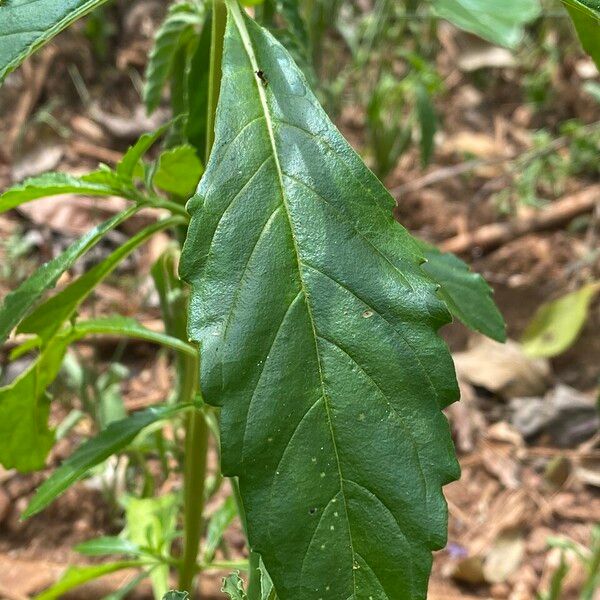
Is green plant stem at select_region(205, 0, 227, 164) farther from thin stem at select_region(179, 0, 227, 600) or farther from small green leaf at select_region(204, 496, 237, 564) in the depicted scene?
small green leaf at select_region(204, 496, 237, 564)

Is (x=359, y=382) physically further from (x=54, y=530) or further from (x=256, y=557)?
(x=54, y=530)

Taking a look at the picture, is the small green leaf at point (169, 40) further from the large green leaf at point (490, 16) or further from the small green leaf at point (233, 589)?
the small green leaf at point (233, 589)

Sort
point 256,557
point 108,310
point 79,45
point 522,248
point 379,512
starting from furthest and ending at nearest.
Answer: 1. point 79,45
2. point 522,248
3. point 108,310
4. point 256,557
5. point 379,512

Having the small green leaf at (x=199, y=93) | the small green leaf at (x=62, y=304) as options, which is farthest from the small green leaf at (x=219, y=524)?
the small green leaf at (x=199, y=93)

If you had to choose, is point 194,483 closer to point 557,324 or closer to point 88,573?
point 88,573

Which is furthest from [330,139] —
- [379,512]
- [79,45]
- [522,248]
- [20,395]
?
[79,45]

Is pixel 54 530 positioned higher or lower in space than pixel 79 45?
lower
